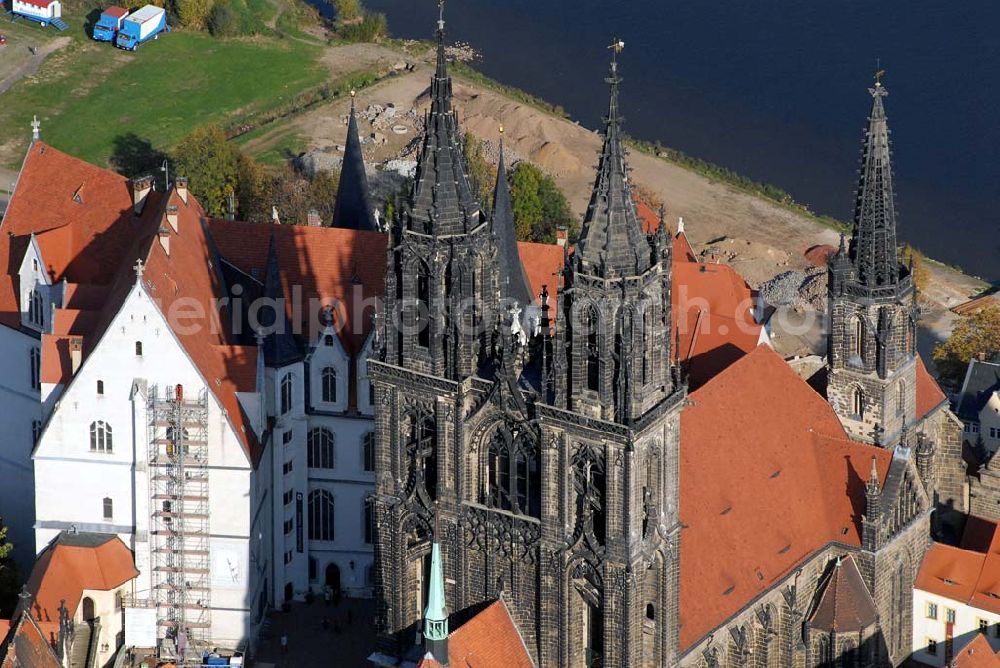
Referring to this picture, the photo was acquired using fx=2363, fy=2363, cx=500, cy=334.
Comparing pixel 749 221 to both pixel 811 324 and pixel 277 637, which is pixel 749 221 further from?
pixel 277 637

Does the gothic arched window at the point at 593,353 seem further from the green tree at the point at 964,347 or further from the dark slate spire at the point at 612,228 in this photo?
the green tree at the point at 964,347

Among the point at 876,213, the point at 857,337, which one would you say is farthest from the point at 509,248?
the point at 876,213

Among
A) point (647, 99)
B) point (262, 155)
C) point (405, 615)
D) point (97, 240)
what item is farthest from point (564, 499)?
point (647, 99)

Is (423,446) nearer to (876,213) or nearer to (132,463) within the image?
(132,463)

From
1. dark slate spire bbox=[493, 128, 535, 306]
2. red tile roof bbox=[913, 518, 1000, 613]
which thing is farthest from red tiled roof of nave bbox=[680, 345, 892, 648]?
dark slate spire bbox=[493, 128, 535, 306]

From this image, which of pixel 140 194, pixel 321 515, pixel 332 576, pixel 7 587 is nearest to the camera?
pixel 7 587

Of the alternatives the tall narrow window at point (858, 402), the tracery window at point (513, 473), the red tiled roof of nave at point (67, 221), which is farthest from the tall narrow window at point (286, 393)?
the tall narrow window at point (858, 402)

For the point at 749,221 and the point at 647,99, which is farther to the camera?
the point at 647,99
